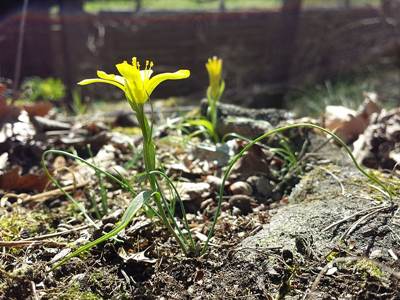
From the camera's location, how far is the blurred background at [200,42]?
21.4 feet

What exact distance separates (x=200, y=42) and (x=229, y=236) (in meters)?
6.10

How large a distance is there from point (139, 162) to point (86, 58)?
17.0 feet

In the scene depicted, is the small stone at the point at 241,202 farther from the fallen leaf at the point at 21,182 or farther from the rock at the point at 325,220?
the fallen leaf at the point at 21,182

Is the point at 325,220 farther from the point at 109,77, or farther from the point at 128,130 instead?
the point at 128,130

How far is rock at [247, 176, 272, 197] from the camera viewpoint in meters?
1.71

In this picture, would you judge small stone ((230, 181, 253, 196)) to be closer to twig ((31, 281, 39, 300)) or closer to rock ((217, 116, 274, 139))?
rock ((217, 116, 274, 139))

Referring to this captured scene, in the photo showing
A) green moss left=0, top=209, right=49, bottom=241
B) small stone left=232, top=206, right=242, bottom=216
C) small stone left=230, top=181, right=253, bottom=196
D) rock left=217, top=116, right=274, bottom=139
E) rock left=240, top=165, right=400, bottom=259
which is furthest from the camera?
rock left=217, top=116, right=274, bottom=139

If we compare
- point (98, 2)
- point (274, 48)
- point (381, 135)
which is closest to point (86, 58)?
point (98, 2)

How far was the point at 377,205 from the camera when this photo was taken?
1.38 metres

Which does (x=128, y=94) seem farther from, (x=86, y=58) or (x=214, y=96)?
(x=86, y=58)

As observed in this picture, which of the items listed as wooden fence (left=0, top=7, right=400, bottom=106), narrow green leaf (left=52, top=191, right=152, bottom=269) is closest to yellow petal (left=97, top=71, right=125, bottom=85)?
narrow green leaf (left=52, top=191, right=152, bottom=269)

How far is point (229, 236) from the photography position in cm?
141

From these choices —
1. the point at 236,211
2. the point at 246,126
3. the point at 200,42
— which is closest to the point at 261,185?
the point at 236,211

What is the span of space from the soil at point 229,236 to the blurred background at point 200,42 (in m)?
4.15
